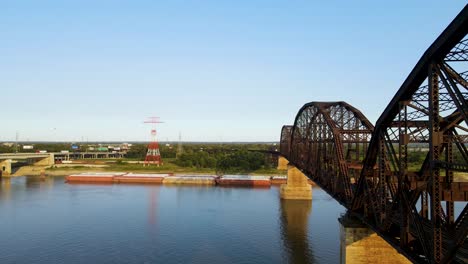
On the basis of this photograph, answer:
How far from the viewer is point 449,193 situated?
13586 mm

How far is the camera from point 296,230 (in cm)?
4744

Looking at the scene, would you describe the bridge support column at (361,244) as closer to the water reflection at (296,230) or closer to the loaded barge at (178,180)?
the water reflection at (296,230)

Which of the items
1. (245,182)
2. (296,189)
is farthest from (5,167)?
(296,189)

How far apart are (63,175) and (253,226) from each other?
265 ft

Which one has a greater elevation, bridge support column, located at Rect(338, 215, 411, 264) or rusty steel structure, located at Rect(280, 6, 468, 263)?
rusty steel structure, located at Rect(280, 6, 468, 263)

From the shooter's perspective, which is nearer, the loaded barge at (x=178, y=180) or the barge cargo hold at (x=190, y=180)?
the loaded barge at (x=178, y=180)

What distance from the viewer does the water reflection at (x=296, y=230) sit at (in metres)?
37.3

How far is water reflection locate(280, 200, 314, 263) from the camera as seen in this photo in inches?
1467

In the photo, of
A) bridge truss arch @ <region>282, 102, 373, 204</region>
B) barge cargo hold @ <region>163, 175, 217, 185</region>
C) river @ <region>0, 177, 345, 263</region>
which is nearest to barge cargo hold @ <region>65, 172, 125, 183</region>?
barge cargo hold @ <region>163, 175, 217, 185</region>

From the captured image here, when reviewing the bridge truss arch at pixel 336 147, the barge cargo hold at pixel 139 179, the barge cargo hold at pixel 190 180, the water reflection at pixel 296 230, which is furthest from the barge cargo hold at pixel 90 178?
the bridge truss arch at pixel 336 147

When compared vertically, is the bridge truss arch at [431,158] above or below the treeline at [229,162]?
above

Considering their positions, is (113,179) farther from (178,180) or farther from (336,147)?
(336,147)

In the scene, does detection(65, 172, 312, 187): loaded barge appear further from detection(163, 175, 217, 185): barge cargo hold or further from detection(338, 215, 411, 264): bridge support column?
detection(338, 215, 411, 264): bridge support column

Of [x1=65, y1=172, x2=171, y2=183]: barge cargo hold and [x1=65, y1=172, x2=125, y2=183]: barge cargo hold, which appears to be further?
[x1=65, y1=172, x2=125, y2=183]: barge cargo hold
